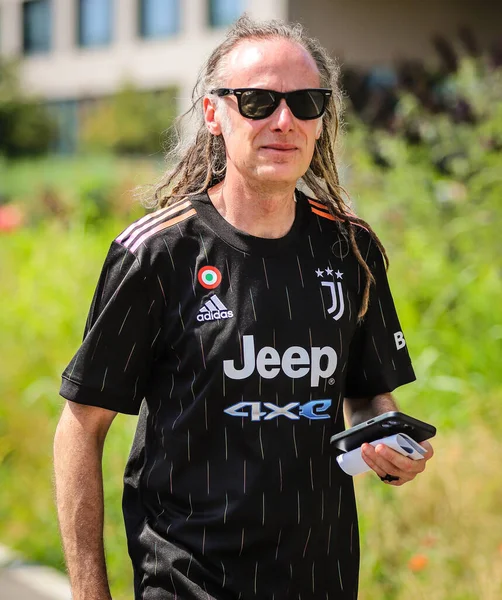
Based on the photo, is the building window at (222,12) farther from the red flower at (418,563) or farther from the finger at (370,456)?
the finger at (370,456)

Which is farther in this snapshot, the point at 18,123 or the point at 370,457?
the point at 18,123

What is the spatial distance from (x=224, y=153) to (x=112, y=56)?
99.9ft

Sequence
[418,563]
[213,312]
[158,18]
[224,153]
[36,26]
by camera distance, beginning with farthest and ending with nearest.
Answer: [36,26], [158,18], [418,563], [224,153], [213,312]

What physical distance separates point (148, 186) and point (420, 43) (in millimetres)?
20719

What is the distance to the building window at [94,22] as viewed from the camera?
32.4m

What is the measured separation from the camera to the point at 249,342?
248 cm

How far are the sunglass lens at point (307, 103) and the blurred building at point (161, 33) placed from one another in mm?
12607

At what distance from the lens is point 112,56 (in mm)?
32188

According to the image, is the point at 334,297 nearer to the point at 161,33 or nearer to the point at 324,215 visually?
the point at 324,215

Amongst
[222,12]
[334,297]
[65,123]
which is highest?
[65,123]

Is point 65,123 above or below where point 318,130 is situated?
above

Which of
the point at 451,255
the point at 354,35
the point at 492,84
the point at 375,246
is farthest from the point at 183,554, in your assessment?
the point at 354,35

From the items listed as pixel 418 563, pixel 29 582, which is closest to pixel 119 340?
pixel 418 563

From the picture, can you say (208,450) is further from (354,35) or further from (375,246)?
(354,35)
